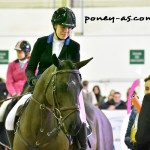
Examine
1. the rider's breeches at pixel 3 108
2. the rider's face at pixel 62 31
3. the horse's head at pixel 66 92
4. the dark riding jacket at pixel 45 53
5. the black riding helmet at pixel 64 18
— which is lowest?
the rider's breeches at pixel 3 108

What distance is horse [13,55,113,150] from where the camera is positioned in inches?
202

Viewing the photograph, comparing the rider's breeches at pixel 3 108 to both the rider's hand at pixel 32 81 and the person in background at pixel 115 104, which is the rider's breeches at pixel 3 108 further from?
the person in background at pixel 115 104

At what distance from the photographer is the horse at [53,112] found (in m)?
5.14

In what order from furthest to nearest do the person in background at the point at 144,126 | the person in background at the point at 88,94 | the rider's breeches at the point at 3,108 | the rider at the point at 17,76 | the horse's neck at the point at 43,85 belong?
the person in background at the point at 88,94 < the rider at the point at 17,76 < the rider's breeches at the point at 3,108 < the horse's neck at the point at 43,85 < the person in background at the point at 144,126

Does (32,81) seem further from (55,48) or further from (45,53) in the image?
(55,48)

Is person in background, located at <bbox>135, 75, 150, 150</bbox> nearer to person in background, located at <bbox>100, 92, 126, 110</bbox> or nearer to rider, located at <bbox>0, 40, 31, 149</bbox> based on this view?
rider, located at <bbox>0, 40, 31, 149</bbox>

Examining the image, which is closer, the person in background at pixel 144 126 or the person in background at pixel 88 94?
the person in background at pixel 144 126

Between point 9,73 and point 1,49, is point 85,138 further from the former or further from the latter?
point 1,49

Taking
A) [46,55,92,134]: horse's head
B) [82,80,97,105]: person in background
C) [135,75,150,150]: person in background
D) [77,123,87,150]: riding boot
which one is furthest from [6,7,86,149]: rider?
[82,80,97,105]: person in background

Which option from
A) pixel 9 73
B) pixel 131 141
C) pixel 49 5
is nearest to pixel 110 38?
pixel 49 5

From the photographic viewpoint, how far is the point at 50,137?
5.79 meters

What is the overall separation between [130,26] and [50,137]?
15.1 metres

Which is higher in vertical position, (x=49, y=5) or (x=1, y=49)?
(x=49, y=5)

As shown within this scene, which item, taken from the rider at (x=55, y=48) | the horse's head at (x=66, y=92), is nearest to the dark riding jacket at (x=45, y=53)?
the rider at (x=55, y=48)
